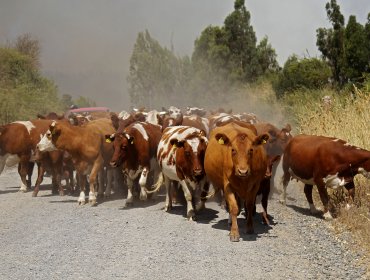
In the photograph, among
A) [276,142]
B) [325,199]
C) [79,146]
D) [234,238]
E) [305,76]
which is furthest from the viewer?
[305,76]

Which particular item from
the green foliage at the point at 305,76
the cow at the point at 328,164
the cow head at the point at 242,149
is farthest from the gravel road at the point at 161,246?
the green foliage at the point at 305,76

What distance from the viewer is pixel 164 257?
763cm

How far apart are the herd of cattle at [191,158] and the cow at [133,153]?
21 millimetres

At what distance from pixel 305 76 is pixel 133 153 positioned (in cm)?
1900

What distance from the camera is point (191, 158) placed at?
32.5 feet

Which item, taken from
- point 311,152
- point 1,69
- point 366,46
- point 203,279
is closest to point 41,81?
point 1,69

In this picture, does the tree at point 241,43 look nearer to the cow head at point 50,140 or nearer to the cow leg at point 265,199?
the cow head at point 50,140

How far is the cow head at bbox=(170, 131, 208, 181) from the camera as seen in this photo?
9789 millimetres

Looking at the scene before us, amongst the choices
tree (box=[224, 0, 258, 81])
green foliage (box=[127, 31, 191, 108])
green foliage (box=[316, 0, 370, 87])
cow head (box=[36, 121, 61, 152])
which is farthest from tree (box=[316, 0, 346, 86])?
green foliage (box=[127, 31, 191, 108])

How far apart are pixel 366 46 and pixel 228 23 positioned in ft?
80.0

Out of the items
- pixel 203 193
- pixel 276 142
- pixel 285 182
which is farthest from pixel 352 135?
pixel 203 193

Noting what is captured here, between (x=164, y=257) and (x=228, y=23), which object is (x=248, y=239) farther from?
(x=228, y=23)

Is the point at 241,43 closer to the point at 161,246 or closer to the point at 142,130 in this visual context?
the point at 142,130

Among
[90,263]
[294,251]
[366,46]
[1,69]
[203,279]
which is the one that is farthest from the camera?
[1,69]
